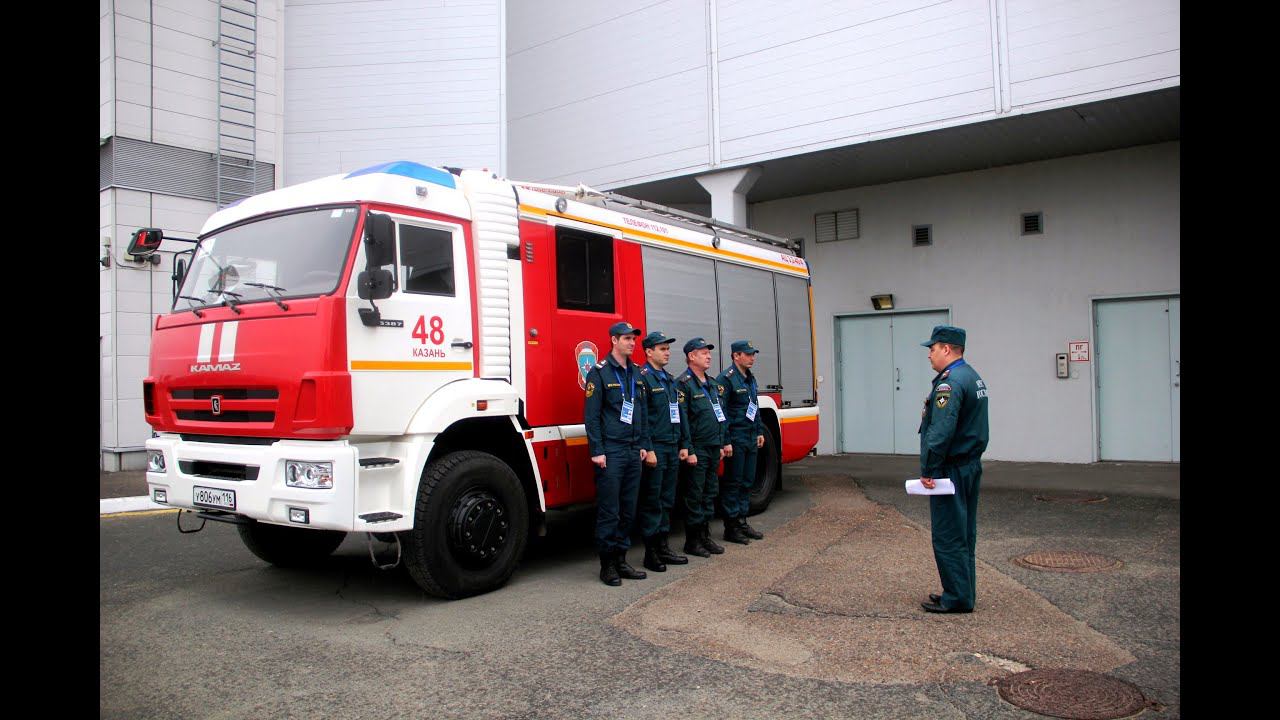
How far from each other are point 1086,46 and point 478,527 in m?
9.73

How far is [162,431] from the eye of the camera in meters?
6.27

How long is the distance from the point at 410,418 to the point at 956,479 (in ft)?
11.5

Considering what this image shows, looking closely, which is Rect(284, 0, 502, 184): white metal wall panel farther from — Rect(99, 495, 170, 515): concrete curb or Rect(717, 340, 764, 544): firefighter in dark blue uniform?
Rect(717, 340, 764, 544): firefighter in dark blue uniform

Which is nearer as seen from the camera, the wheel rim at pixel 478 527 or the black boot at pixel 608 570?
the wheel rim at pixel 478 527

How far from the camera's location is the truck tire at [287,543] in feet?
22.7

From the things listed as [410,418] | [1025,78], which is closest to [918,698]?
[410,418]

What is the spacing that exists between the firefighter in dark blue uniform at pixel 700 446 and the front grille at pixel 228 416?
3.28 meters

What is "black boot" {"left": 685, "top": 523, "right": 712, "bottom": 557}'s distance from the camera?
7535 millimetres

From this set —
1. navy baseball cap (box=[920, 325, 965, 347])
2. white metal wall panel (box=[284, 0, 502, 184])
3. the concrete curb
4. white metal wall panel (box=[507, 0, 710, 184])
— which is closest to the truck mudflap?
navy baseball cap (box=[920, 325, 965, 347])

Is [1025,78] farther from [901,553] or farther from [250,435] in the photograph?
[250,435]

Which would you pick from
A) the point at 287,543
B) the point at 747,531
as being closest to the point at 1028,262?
the point at 747,531

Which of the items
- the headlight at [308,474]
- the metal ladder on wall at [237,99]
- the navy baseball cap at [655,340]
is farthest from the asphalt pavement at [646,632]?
the metal ladder on wall at [237,99]

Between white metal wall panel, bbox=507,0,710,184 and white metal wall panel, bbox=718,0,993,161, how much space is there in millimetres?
611

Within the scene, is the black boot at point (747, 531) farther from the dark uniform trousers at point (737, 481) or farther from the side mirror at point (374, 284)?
the side mirror at point (374, 284)
